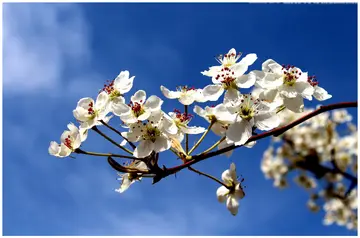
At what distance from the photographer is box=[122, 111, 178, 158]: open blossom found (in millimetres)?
1360

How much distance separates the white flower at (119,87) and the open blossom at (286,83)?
45 cm

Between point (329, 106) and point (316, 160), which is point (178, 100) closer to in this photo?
point (329, 106)

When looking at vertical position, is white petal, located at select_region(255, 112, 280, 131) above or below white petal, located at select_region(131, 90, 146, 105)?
below

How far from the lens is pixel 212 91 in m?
1.48

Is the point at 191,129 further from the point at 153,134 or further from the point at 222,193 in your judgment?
the point at 222,193

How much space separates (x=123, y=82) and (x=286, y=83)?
1.90 feet

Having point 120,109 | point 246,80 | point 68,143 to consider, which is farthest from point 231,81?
point 68,143

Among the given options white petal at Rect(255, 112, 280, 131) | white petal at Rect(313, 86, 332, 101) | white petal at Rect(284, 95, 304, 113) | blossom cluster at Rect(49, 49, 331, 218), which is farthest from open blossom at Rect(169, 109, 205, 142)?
white petal at Rect(313, 86, 332, 101)

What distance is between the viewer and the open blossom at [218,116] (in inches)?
56.2

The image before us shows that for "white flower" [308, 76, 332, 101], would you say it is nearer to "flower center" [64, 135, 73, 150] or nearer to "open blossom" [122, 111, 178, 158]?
"open blossom" [122, 111, 178, 158]

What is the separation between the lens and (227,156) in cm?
173

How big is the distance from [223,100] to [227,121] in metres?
0.07

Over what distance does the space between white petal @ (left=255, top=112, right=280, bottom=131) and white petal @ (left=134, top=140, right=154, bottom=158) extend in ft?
1.15

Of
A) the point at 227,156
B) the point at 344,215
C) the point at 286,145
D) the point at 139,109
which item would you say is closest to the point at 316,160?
the point at 286,145
